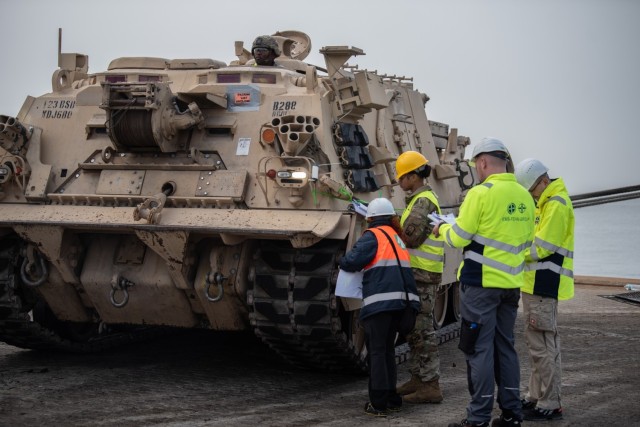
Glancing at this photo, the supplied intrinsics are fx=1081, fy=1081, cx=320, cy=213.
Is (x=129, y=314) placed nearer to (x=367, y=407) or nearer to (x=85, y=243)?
(x=85, y=243)

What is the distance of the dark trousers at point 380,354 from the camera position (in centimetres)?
950

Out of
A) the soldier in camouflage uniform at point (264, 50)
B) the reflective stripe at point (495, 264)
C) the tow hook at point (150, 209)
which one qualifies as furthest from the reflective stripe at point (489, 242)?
the soldier in camouflage uniform at point (264, 50)

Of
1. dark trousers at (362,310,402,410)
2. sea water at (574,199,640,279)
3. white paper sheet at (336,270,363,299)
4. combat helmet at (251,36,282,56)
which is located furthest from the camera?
sea water at (574,199,640,279)

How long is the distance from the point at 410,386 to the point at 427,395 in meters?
0.25

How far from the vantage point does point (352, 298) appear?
10.4 m

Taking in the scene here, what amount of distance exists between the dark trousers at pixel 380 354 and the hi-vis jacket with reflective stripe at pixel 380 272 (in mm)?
113

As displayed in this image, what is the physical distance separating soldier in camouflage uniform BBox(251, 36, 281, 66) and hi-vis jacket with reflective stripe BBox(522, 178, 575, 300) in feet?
14.8

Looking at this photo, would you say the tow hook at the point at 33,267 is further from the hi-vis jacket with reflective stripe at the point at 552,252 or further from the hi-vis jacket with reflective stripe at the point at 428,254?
the hi-vis jacket with reflective stripe at the point at 552,252

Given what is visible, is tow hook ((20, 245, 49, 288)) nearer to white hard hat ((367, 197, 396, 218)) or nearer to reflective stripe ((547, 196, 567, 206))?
white hard hat ((367, 197, 396, 218))

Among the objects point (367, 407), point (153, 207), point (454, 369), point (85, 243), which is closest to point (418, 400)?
point (367, 407)

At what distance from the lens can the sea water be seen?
3244cm

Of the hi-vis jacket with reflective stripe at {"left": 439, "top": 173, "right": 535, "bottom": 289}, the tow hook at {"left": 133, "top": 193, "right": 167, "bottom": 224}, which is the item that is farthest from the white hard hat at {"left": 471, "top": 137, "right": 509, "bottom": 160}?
the tow hook at {"left": 133, "top": 193, "right": 167, "bottom": 224}

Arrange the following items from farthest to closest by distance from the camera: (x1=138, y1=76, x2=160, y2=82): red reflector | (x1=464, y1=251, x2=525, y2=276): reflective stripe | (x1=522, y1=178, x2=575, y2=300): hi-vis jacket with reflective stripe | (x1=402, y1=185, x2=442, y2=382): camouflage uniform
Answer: (x1=138, y1=76, x2=160, y2=82): red reflector, (x1=402, y1=185, x2=442, y2=382): camouflage uniform, (x1=522, y1=178, x2=575, y2=300): hi-vis jacket with reflective stripe, (x1=464, y1=251, x2=525, y2=276): reflective stripe

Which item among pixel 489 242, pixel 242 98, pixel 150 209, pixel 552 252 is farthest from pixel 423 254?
pixel 242 98
